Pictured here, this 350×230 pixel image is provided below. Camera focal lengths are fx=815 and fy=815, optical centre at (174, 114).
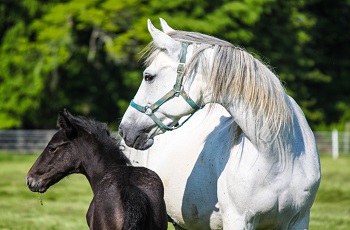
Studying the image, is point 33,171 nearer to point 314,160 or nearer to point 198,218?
point 198,218

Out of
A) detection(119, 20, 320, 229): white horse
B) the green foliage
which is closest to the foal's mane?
detection(119, 20, 320, 229): white horse

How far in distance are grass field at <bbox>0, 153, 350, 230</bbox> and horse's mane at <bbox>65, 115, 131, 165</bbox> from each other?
3.92 ft

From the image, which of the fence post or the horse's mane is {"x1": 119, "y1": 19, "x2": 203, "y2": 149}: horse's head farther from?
the fence post

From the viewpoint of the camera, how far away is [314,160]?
19.4ft

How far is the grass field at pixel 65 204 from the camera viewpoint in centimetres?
1055

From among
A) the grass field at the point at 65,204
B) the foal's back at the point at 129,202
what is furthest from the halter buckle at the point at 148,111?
the grass field at the point at 65,204

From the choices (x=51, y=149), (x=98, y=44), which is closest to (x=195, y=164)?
(x=51, y=149)

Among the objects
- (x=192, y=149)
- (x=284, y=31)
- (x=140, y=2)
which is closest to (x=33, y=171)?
(x=192, y=149)

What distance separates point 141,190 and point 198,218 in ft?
2.84

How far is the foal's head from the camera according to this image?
651cm

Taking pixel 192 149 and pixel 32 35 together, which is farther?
pixel 32 35

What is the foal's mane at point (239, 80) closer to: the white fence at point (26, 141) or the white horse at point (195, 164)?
the white horse at point (195, 164)

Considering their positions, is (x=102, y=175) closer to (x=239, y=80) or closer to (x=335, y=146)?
(x=239, y=80)

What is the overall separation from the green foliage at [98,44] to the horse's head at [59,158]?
75.7 ft
